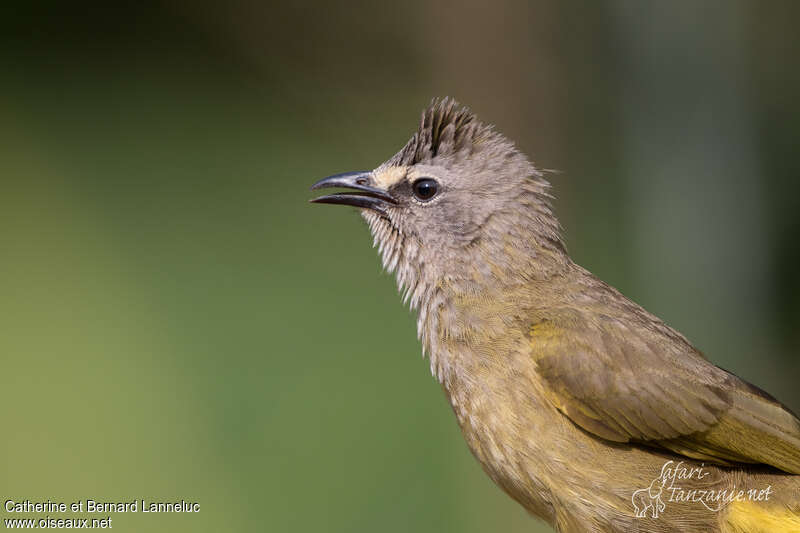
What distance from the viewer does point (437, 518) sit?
448cm

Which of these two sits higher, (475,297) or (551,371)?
(475,297)

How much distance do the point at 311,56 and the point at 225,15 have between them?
73 cm

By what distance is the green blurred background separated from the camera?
448cm

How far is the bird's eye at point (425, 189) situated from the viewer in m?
2.94

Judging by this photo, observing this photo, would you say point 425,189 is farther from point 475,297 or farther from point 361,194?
point 475,297

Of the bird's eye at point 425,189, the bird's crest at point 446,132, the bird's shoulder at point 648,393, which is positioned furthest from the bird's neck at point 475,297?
the bird's crest at point 446,132

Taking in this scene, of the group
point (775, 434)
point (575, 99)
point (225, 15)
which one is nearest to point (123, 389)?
point (225, 15)

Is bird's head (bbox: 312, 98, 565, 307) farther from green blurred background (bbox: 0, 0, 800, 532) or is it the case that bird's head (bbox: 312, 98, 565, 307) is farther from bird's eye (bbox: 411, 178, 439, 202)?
green blurred background (bbox: 0, 0, 800, 532)

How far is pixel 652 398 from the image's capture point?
2.54 m

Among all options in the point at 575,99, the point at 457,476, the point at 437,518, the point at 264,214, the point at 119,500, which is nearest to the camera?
the point at 119,500

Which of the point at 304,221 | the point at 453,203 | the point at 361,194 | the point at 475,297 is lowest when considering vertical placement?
the point at 475,297

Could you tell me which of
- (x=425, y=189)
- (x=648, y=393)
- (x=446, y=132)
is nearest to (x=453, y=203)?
(x=425, y=189)

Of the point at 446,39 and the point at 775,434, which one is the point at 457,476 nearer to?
the point at 775,434

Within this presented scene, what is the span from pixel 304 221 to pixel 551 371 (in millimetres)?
Answer: 3503
